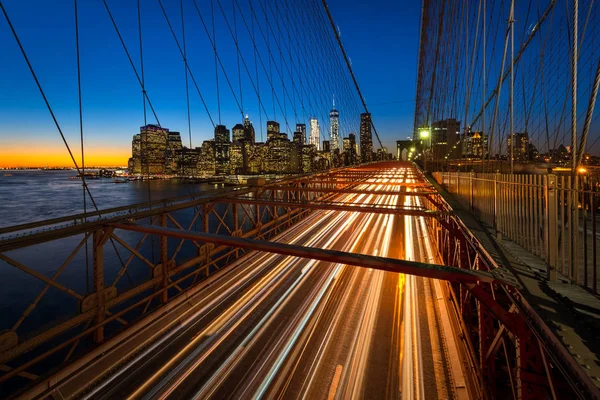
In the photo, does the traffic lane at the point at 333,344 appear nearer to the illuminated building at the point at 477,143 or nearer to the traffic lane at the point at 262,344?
the traffic lane at the point at 262,344

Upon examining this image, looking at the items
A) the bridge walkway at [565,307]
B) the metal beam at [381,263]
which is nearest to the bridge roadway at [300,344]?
the bridge walkway at [565,307]

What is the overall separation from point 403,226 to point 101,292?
477 inches

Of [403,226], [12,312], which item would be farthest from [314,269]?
[12,312]

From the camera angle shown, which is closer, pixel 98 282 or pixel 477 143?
pixel 98 282

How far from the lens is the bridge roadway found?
3.61 metres

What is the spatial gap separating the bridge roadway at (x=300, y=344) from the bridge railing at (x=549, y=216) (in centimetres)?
190

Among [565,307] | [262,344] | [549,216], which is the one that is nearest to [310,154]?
[262,344]

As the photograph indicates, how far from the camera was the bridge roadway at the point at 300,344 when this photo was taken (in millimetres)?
3605

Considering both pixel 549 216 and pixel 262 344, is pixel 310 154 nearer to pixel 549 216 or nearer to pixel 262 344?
pixel 262 344

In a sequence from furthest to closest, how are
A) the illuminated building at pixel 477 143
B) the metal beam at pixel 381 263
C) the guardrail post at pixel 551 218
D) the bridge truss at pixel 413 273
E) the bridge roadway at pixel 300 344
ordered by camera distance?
the illuminated building at pixel 477 143
the bridge roadway at pixel 300 344
the guardrail post at pixel 551 218
the metal beam at pixel 381 263
the bridge truss at pixel 413 273

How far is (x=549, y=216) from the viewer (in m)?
3.68

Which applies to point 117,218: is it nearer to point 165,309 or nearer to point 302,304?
point 165,309

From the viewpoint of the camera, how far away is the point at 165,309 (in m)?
5.27

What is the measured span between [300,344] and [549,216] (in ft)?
12.7
